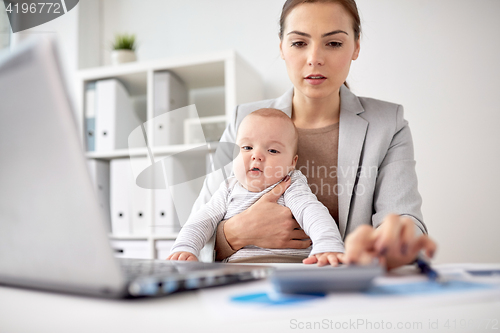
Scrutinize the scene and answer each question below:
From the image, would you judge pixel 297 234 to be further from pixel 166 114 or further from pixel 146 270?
pixel 166 114

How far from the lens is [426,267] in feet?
1.48

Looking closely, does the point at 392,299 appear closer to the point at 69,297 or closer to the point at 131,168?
the point at 69,297

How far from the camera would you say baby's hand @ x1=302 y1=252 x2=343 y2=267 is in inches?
26.8

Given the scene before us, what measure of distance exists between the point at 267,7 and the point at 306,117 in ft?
4.28

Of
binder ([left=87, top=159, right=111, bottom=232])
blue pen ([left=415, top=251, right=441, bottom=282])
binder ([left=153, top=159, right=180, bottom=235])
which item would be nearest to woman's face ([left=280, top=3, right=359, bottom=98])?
blue pen ([left=415, top=251, right=441, bottom=282])

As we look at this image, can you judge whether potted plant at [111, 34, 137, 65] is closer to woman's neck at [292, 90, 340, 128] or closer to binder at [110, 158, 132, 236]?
binder at [110, 158, 132, 236]

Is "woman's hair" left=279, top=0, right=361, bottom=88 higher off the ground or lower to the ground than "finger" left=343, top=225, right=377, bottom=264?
higher

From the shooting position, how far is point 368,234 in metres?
0.44

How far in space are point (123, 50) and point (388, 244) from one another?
2481 millimetres

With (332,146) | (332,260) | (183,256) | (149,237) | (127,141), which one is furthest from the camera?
(127,141)

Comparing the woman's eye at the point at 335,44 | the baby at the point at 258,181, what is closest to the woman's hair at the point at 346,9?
the woman's eye at the point at 335,44

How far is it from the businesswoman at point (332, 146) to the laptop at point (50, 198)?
717mm

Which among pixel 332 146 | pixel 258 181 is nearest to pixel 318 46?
pixel 332 146

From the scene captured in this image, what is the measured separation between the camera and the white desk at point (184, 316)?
1.01 ft
